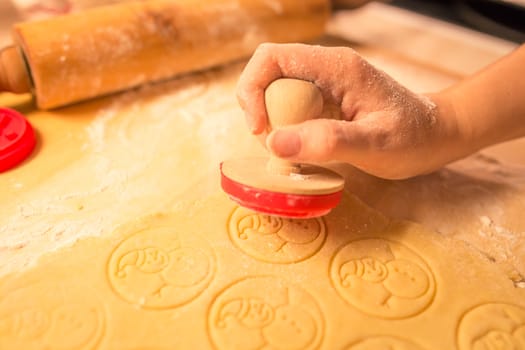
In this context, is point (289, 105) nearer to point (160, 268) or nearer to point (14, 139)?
point (160, 268)

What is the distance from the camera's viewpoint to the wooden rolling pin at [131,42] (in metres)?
1.20

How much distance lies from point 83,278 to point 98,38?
27.1 inches

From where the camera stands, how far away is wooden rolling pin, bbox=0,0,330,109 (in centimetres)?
120

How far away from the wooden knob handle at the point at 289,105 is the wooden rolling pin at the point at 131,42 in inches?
23.5

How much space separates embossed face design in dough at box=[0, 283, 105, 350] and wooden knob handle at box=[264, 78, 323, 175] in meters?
0.39

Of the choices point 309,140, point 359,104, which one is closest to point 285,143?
point 309,140

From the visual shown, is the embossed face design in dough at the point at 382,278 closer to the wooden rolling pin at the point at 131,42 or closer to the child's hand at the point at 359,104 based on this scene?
the child's hand at the point at 359,104

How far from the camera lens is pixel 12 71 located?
1.19 metres

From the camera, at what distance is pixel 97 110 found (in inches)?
50.8

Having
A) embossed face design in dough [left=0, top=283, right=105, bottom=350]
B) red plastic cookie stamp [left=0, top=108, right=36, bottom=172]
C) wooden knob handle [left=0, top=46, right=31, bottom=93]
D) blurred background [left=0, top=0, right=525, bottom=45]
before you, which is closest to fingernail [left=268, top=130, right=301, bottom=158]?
embossed face design in dough [left=0, top=283, right=105, bottom=350]

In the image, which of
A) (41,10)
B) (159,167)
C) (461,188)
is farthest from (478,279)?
(41,10)

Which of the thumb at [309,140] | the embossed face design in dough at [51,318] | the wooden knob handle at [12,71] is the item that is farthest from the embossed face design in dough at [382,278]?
the wooden knob handle at [12,71]

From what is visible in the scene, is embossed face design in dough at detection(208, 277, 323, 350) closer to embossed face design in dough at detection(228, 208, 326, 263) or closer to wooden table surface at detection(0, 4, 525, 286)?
embossed face design in dough at detection(228, 208, 326, 263)

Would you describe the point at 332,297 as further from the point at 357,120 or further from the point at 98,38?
the point at 98,38
